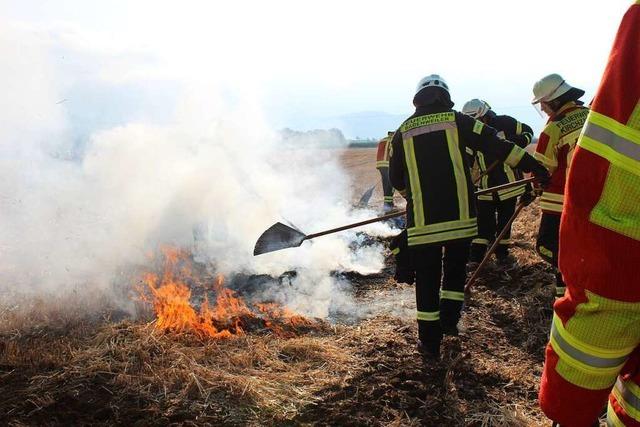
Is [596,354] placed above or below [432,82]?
below

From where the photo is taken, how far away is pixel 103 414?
10.4ft

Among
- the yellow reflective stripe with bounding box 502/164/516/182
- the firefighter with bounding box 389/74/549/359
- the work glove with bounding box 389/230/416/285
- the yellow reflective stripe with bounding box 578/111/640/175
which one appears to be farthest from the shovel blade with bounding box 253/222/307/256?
the yellow reflective stripe with bounding box 578/111/640/175

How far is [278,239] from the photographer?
5.79 meters

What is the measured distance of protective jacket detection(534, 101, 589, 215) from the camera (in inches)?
177

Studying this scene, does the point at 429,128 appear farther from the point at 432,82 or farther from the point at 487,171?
the point at 487,171

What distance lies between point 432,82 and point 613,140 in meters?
3.13

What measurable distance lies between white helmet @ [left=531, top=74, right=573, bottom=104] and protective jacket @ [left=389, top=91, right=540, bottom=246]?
0.96 meters

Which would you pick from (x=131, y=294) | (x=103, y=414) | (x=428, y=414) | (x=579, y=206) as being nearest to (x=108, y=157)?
(x=131, y=294)

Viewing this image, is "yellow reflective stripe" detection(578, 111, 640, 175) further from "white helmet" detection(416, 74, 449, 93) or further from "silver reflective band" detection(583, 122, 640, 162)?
"white helmet" detection(416, 74, 449, 93)

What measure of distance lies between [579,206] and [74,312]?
4.87 m

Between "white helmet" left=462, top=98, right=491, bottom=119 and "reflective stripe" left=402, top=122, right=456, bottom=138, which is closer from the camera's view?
"reflective stripe" left=402, top=122, right=456, bottom=138

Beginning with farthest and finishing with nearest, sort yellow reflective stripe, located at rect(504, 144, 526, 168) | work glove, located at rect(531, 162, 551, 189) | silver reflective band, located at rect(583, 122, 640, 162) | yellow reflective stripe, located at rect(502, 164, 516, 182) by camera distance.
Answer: yellow reflective stripe, located at rect(502, 164, 516, 182) → work glove, located at rect(531, 162, 551, 189) → yellow reflective stripe, located at rect(504, 144, 526, 168) → silver reflective band, located at rect(583, 122, 640, 162)

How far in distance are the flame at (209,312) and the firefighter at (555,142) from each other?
8.22 feet

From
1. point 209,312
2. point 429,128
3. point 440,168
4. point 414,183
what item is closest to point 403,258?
point 414,183
